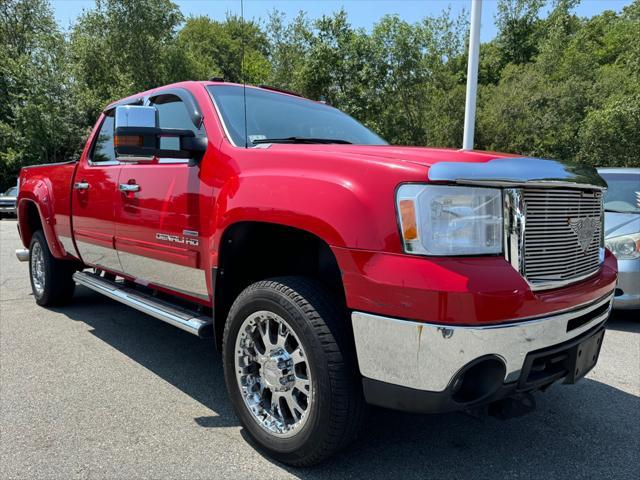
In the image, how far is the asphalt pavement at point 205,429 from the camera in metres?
2.40

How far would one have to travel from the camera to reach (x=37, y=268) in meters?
5.61

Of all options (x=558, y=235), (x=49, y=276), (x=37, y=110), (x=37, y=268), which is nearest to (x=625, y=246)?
(x=558, y=235)

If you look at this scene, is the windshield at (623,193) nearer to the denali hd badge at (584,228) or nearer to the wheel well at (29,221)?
the denali hd badge at (584,228)

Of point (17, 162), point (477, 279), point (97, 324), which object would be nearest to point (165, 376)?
point (97, 324)

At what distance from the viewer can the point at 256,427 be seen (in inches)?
99.0

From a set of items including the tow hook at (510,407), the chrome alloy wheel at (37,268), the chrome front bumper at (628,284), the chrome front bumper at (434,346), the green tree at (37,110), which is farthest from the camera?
the green tree at (37,110)

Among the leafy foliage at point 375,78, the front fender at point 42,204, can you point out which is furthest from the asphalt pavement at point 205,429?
the leafy foliage at point 375,78

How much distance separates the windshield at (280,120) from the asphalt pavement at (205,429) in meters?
1.67

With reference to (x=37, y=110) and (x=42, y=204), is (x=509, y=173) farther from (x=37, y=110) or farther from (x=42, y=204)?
(x=37, y=110)

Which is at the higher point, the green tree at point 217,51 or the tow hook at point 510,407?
the green tree at point 217,51

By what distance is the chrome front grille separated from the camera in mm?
2059

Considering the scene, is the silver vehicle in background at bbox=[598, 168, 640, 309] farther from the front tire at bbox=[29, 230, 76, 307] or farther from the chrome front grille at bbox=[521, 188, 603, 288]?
the front tire at bbox=[29, 230, 76, 307]

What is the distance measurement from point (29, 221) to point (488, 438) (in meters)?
5.40

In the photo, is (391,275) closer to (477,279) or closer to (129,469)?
(477,279)
